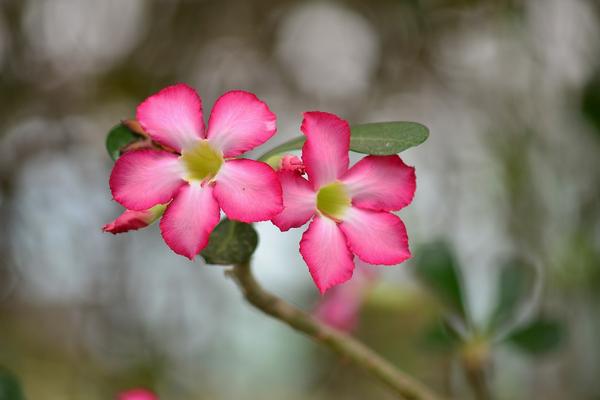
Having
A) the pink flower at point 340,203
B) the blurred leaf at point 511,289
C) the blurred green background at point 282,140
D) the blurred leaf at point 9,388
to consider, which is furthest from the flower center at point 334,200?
the blurred green background at point 282,140

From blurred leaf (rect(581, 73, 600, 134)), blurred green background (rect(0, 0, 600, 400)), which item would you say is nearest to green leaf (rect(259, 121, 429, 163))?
blurred green background (rect(0, 0, 600, 400))

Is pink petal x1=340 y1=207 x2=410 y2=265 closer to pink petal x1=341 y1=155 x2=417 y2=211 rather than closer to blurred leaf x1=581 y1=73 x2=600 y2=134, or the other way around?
pink petal x1=341 y1=155 x2=417 y2=211

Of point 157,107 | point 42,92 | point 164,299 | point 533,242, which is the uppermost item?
point 157,107

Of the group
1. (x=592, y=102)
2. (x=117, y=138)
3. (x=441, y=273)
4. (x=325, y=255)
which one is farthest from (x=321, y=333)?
(x=592, y=102)

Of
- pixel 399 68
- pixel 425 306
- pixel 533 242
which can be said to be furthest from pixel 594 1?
pixel 425 306

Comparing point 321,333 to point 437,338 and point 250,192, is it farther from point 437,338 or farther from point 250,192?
point 437,338

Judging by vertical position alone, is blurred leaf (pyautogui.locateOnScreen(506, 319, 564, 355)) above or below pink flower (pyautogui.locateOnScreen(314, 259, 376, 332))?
above

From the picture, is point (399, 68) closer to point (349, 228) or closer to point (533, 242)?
point (533, 242)
